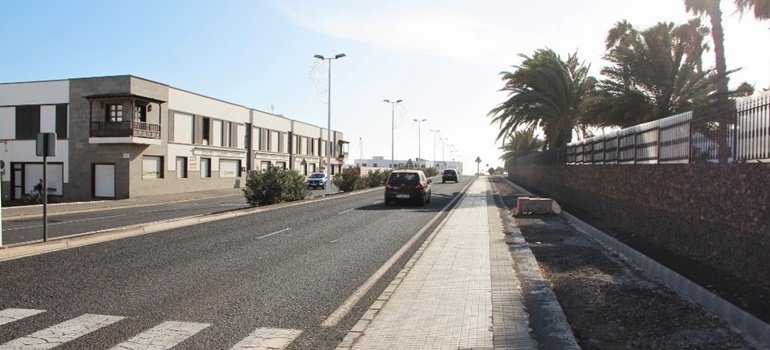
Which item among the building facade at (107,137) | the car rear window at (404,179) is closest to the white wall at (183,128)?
the building facade at (107,137)

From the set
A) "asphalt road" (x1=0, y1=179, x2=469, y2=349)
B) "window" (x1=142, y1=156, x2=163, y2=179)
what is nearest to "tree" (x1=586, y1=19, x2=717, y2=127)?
"asphalt road" (x1=0, y1=179, x2=469, y2=349)

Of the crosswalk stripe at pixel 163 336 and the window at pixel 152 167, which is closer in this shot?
the crosswalk stripe at pixel 163 336

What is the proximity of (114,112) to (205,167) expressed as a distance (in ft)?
31.6

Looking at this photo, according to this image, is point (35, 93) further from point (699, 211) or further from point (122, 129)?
point (699, 211)

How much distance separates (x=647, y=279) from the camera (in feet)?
26.6

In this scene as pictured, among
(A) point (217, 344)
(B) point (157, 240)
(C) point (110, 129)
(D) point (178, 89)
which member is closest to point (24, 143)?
(C) point (110, 129)

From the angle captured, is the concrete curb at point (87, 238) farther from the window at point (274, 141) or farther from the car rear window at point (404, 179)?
the window at point (274, 141)

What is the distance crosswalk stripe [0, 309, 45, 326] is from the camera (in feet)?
19.5

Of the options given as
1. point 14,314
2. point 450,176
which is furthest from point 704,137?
point 450,176

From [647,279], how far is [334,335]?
16.2 feet

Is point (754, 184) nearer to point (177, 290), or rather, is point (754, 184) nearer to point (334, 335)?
point (334, 335)

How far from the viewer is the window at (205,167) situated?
44.5 metres

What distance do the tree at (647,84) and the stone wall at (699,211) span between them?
851 centimetres

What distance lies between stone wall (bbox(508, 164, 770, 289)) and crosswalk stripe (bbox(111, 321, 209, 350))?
252 inches
